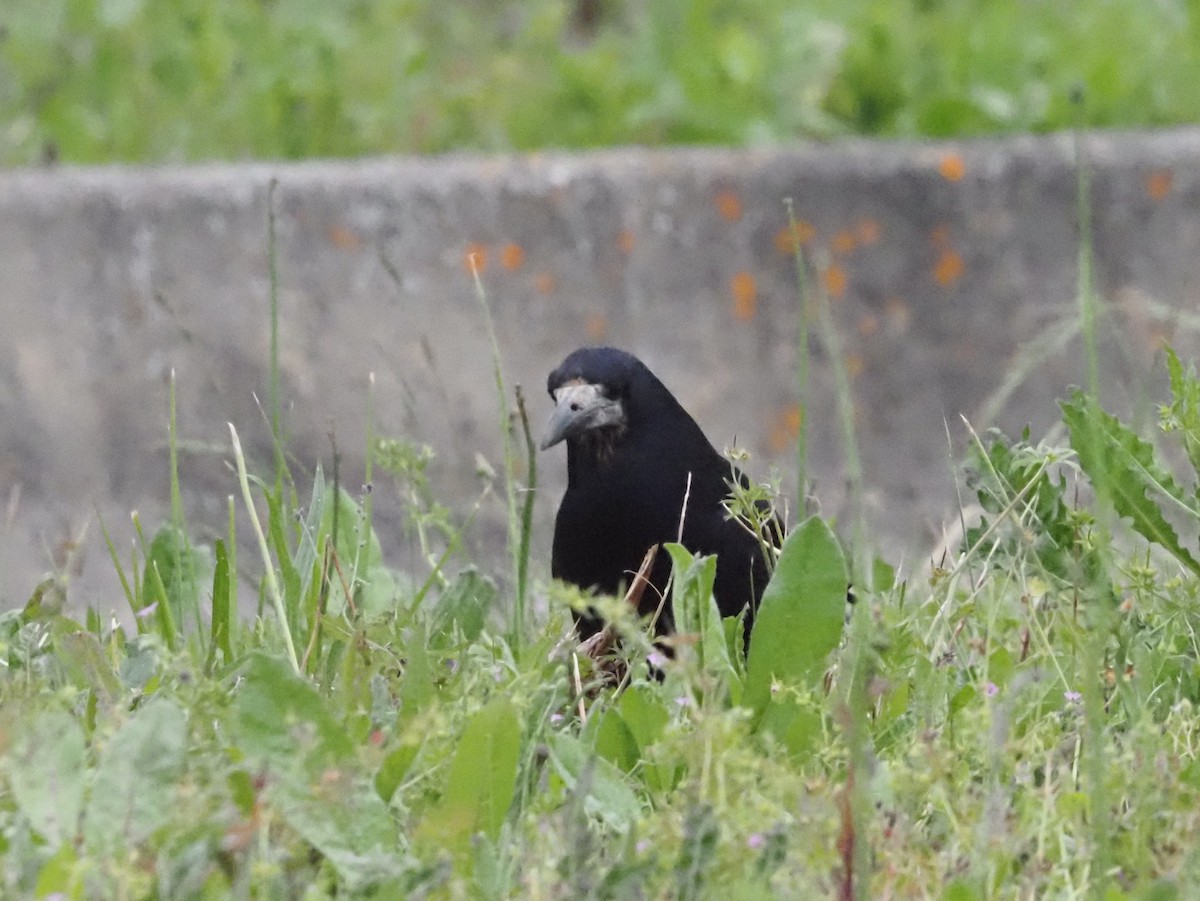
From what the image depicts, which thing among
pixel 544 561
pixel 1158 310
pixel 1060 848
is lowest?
pixel 544 561

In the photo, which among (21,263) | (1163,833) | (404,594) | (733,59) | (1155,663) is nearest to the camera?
(1163,833)

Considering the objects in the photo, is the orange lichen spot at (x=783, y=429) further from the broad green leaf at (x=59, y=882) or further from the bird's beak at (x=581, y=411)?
the broad green leaf at (x=59, y=882)

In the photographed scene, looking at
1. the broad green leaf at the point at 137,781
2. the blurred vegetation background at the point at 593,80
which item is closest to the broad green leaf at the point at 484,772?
the broad green leaf at the point at 137,781

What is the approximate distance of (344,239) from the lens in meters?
4.66

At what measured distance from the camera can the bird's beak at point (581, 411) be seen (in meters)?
3.14

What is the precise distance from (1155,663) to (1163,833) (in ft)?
1.78

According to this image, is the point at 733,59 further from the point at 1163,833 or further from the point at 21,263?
the point at 1163,833

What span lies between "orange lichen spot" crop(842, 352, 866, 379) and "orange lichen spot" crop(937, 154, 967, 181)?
1.55 ft

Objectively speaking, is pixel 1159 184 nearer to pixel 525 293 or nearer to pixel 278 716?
pixel 525 293

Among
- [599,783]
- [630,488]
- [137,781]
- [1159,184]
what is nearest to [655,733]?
[599,783]

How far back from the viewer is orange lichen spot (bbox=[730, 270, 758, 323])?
461 cm

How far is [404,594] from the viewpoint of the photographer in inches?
122

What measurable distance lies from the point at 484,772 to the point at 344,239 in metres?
2.97

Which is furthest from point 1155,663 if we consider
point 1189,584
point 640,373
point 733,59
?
point 733,59
